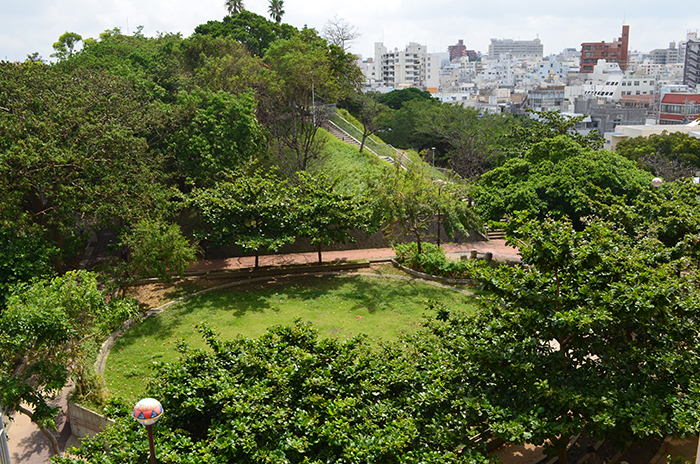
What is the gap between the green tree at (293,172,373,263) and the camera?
2212 centimetres

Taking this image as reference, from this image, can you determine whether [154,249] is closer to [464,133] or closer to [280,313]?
[280,313]

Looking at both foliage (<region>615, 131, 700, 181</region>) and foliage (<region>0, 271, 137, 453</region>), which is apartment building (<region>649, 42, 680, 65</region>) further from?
foliage (<region>0, 271, 137, 453</region>)

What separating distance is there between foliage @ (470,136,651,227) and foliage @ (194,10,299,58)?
1204 inches

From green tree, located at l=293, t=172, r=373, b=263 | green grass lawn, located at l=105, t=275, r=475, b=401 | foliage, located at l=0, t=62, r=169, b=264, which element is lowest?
green grass lawn, located at l=105, t=275, r=475, b=401

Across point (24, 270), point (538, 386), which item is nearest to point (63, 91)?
point (24, 270)

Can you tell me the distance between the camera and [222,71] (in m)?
36.2

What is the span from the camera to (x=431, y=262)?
77.1ft

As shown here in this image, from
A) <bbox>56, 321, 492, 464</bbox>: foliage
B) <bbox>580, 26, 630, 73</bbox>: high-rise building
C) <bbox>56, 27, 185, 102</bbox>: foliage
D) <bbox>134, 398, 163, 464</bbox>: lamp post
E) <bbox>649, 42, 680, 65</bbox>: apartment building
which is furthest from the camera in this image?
<bbox>649, 42, 680, 65</bbox>: apartment building

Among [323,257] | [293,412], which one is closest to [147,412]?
[293,412]

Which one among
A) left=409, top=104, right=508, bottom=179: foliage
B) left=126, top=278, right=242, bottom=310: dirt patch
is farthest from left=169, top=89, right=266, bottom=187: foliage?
left=409, top=104, right=508, bottom=179: foliage

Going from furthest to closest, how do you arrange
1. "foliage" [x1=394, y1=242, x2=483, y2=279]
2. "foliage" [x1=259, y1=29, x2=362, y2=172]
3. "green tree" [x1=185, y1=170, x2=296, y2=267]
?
"foliage" [x1=259, y1=29, x2=362, y2=172]
"foliage" [x1=394, y1=242, x2=483, y2=279]
"green tree" [x1=185, y1=170, x2=296, y2=267]

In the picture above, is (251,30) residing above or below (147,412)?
above

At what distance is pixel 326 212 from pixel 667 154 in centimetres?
3393

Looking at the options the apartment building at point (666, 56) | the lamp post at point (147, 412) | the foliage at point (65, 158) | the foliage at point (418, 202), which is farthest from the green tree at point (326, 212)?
the apartment building at point (666, 56)
